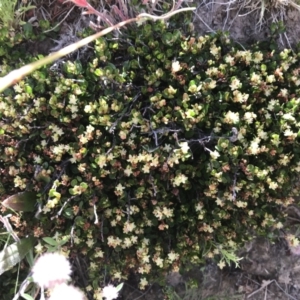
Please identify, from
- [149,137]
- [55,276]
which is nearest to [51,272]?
[55,276]

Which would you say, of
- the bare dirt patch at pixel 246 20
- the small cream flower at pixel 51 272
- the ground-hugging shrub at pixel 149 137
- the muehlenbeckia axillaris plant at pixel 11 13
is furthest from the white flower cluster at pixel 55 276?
the bare dirt patch at pixel 246 20

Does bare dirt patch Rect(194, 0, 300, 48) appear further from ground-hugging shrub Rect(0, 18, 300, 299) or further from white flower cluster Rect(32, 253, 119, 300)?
white flower cluster Rect(32, 253, 119, 300)

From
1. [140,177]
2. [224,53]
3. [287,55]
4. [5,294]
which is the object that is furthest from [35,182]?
[287,55]

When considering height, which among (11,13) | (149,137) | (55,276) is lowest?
(55,276)

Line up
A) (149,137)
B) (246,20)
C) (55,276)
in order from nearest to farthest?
1. (55,276)
2. (149,137)
3. (246,20)

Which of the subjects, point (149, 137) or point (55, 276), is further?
point (149, 137)

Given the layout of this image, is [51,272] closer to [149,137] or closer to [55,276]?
[55,276]

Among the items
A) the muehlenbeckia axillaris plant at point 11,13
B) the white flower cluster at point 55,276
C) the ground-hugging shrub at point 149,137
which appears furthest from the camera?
the muehlenbeckia axillaris plant at point 11,13

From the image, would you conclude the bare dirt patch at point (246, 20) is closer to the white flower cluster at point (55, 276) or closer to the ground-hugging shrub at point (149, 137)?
the ground-hugging shrub at point (149, 137)

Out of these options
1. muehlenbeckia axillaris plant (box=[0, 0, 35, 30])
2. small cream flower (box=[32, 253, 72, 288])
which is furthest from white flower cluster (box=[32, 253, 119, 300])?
muehlenbeckia axillaris plant (box=[0, 0, 35, 30])
